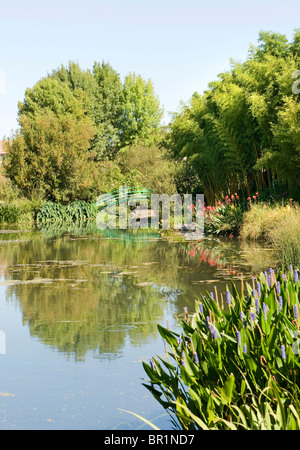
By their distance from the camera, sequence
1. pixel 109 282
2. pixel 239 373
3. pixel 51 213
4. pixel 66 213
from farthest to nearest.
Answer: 1. pixel 66 213
2. pixel 51 213
3. pixel 109 282
4. pixel 239 373

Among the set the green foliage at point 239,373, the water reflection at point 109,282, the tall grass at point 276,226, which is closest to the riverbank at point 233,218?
the tall grass at point 276,226

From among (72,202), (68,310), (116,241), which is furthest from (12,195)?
(68,310)

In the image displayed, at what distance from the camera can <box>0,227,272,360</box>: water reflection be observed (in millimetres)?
6277

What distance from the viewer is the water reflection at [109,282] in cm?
628

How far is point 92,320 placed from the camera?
22.5 feet

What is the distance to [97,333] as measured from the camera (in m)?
6.21

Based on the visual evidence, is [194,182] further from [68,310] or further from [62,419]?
[62,419]

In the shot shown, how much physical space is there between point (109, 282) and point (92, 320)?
112 inches

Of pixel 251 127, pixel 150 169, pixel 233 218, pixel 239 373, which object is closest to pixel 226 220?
pixel 233 218

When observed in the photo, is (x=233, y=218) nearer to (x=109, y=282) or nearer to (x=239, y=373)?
(x=109, y=282)

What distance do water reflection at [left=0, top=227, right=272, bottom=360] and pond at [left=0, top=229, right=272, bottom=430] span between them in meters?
0.02

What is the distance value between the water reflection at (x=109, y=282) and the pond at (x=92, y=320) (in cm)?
2

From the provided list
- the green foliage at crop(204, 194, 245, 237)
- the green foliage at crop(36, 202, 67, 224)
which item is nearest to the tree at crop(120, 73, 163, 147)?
the green foliage at crop(36, 202, 67, 224)
